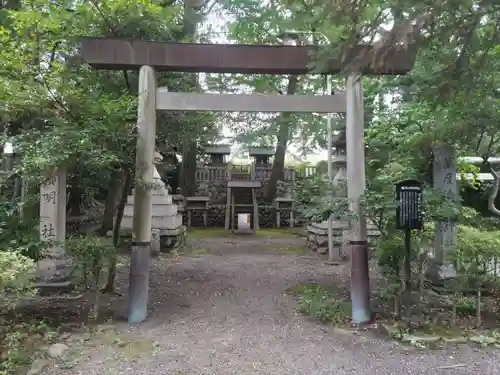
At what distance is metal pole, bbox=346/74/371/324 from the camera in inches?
189

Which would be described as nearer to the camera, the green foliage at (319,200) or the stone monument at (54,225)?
the green foliage at (319,200)

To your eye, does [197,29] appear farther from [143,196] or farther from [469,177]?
[469,177]

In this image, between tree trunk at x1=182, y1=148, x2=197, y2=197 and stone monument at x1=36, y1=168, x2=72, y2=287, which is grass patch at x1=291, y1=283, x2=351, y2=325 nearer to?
stone monument at x1=36, y1=168, x2=72, y2=287

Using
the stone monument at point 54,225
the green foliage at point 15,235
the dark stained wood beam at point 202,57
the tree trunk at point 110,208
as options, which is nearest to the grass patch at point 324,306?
the dark stained wood beam at point 202,57

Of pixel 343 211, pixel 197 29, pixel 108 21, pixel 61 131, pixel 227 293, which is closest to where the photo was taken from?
pixel 61 131

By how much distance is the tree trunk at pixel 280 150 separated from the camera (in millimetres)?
13341

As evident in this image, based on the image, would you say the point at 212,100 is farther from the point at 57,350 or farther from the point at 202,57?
the point at 57,350

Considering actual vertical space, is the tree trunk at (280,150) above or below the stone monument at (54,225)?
above

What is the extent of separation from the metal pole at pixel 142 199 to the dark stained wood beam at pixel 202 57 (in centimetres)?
20

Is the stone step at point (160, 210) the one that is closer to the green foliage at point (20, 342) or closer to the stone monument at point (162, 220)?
the stone monument at point (162, 220)

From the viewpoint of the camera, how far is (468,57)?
3.60m

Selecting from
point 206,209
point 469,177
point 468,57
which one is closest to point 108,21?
point 468,57

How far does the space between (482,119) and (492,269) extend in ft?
6.58

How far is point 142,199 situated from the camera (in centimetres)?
485
